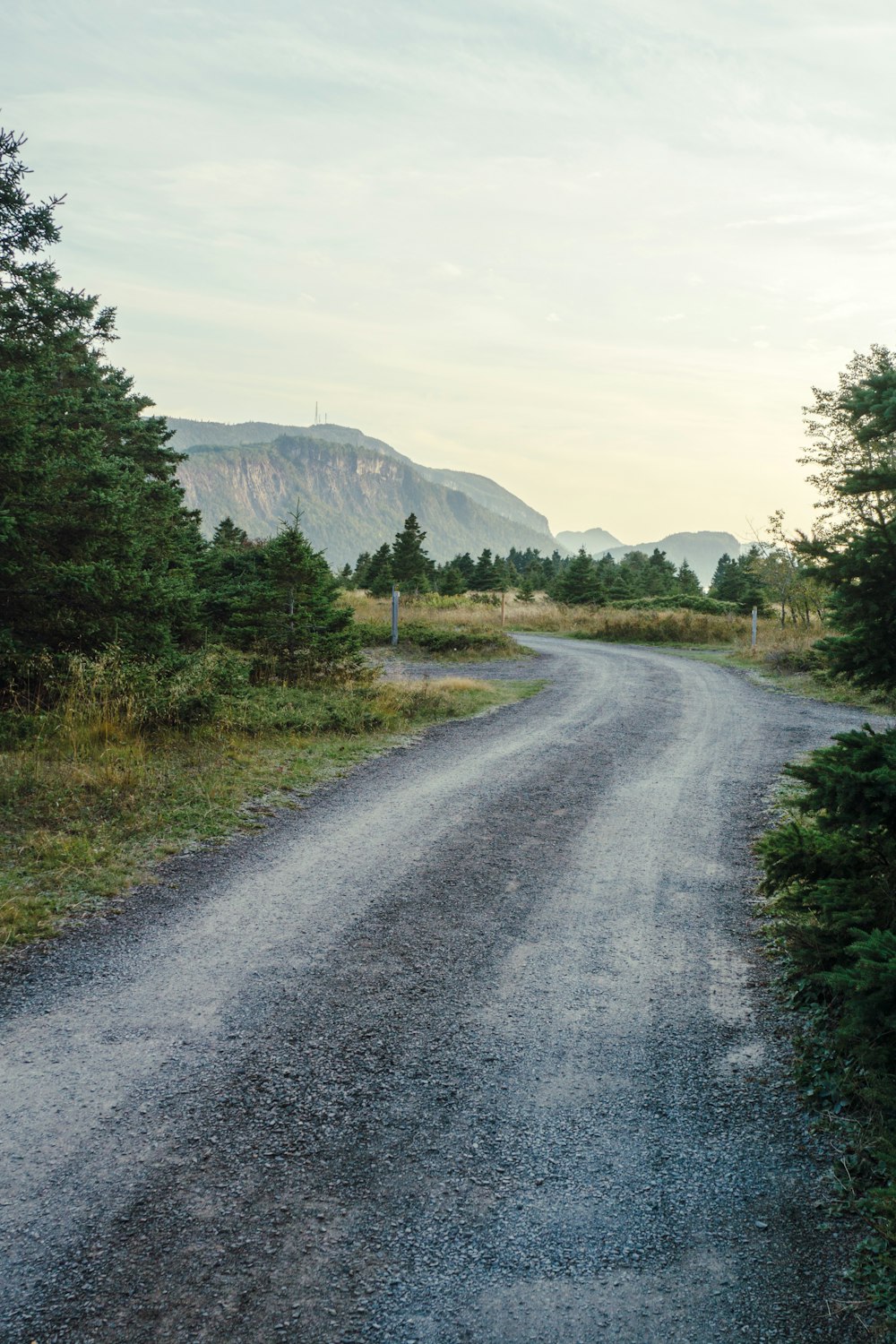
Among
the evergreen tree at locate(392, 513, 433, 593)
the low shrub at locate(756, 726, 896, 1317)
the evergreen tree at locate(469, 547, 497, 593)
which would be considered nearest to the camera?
the low shrub at locate(756, 726, 896, 1317)

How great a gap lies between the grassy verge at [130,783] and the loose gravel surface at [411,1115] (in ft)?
1.52

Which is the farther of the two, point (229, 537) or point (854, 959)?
point (229, 537)

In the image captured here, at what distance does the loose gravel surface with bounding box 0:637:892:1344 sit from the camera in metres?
2.15

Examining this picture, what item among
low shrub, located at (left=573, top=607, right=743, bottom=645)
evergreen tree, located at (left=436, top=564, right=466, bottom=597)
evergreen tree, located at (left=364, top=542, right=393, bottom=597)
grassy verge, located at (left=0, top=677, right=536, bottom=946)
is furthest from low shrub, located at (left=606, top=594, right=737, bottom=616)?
grassy verge, located at (left=0, top=677, right=536, bottom=946)

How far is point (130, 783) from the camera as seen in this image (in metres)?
6.98

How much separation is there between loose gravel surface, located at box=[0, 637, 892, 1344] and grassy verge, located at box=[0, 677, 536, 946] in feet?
1.52

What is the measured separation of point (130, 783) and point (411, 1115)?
16.2 ft

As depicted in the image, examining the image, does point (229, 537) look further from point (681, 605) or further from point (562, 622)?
point (681, 605)

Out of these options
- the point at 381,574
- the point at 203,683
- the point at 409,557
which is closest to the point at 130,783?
the point at 203,683

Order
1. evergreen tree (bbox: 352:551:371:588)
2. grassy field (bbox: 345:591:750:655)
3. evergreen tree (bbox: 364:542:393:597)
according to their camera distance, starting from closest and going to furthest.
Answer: grassy field (bbox: 345:591:750:655) → evergreen tree (bbox: 364:542:393:597) → evergreen tree (bbox: 352:551:371:588)

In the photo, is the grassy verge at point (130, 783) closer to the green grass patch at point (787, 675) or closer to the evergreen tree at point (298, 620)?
the evergreen tree at point (298, 620)

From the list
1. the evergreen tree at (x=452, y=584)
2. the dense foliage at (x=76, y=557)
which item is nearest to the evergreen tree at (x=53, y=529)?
the dense foliage at (x=76, y=557)

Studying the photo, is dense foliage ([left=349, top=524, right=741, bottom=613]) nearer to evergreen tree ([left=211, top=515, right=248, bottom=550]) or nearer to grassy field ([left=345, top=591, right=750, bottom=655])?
grassy field ([left=345, top=591, right=750, bottom=655])

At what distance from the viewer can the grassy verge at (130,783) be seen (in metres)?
5.14
